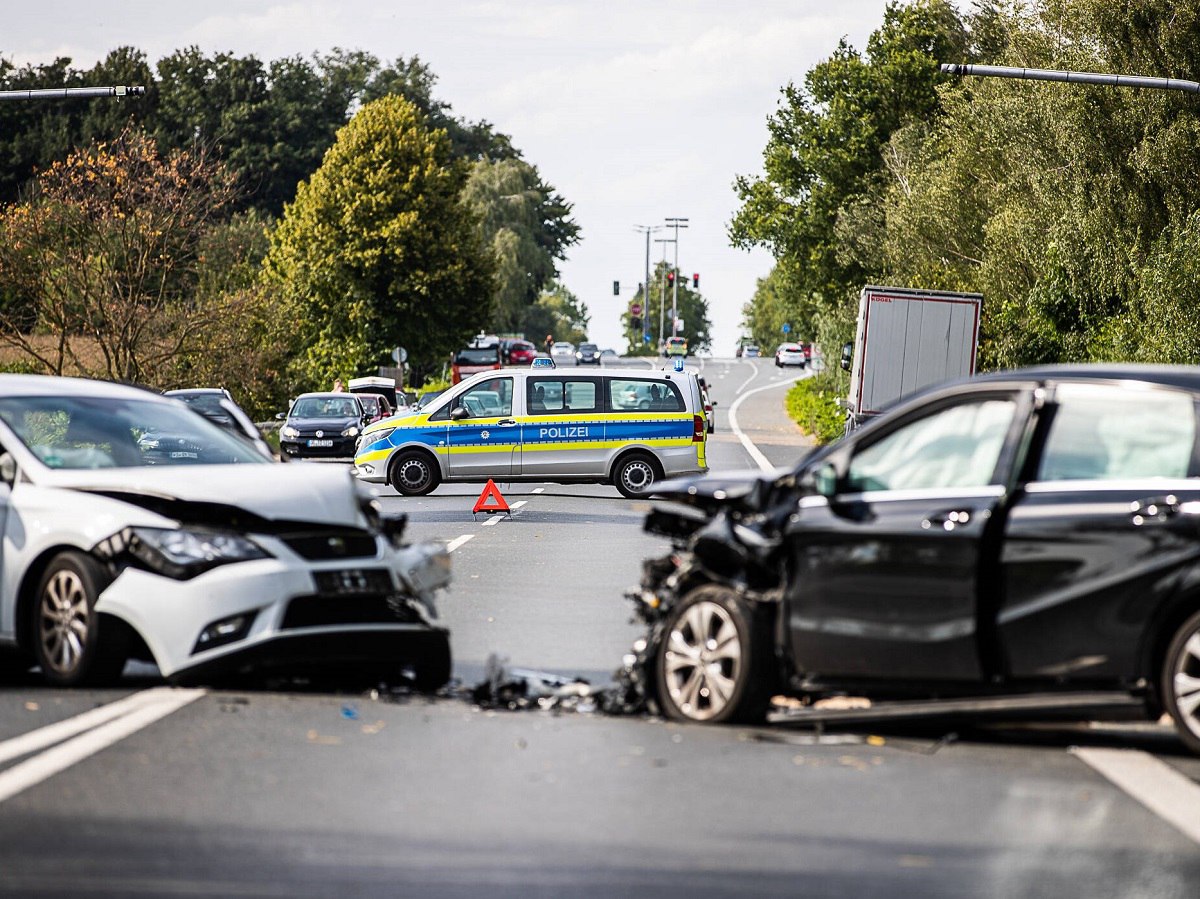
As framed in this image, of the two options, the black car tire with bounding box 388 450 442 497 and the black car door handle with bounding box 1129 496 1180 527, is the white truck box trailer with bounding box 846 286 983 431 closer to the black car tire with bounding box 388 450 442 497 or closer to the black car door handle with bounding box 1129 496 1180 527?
the black car tire with bounding box 388 450 442 497

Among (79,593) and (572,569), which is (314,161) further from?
(79,593)

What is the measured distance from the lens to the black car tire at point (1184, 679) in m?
7.62

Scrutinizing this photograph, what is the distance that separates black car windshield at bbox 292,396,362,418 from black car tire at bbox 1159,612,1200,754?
112 ft

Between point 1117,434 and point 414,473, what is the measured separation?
65.5 ft

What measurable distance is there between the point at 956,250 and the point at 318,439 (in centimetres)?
1934

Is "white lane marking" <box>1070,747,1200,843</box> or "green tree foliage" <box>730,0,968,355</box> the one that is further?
"green tree foliage" <box>730,0,968,355</box>

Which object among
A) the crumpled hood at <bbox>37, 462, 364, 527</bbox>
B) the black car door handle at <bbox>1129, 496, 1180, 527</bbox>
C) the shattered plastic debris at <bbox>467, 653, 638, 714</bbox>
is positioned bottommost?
the shattered plastic debris at <bbox>467, 653, 638, 714</bbox>

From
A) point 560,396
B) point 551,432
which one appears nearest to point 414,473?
point 551,432

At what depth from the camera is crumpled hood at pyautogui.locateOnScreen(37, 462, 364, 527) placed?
9078 millimetres

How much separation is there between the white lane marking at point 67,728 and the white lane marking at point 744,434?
4667 millimetres

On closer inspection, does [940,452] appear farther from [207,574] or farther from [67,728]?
[67,728]

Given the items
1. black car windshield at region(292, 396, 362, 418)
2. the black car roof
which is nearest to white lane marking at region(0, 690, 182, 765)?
the black car roof

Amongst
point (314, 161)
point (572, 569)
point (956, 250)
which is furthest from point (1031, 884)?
point (314, 161)

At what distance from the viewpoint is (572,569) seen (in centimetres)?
1656
